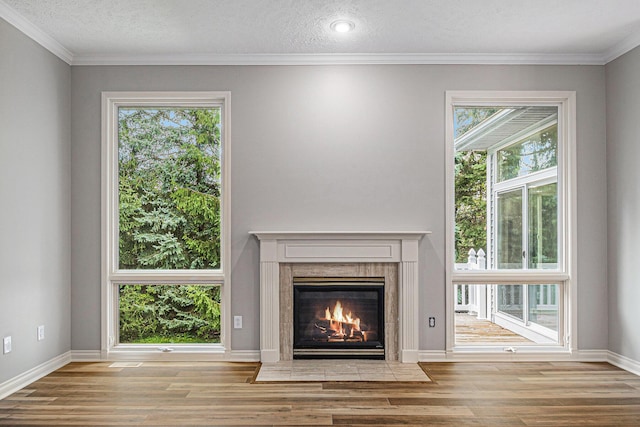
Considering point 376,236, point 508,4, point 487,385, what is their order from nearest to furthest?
point 508,4 → point 487,385 → point 376,236

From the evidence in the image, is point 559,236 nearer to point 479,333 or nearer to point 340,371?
point 479,333

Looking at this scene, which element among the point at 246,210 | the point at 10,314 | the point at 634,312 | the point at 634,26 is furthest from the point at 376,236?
the point at 10,314

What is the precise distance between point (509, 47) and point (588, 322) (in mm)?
2472

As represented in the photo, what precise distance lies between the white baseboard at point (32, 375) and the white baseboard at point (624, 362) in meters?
4.67

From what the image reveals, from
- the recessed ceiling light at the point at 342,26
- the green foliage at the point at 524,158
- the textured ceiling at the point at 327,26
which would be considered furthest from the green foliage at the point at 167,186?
the green foliage at the point at 524,158

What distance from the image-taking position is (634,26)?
3.68 metres

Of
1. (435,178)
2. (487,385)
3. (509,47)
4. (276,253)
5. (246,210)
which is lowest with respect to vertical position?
(487,385)

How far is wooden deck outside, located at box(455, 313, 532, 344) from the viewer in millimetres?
4375

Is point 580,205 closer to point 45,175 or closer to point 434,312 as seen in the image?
point 434,312

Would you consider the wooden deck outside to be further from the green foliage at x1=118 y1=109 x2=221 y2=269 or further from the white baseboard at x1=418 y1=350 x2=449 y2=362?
the green foliage at x1=118 y1=109 x2=221 y2=269

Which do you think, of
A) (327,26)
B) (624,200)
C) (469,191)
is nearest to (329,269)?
(469,191)

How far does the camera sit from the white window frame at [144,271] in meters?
4.27

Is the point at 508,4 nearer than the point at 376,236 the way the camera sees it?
Yes

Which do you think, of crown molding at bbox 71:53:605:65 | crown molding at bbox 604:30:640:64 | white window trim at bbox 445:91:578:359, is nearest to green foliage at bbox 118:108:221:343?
crown molding at bbox 71:53:605:65
